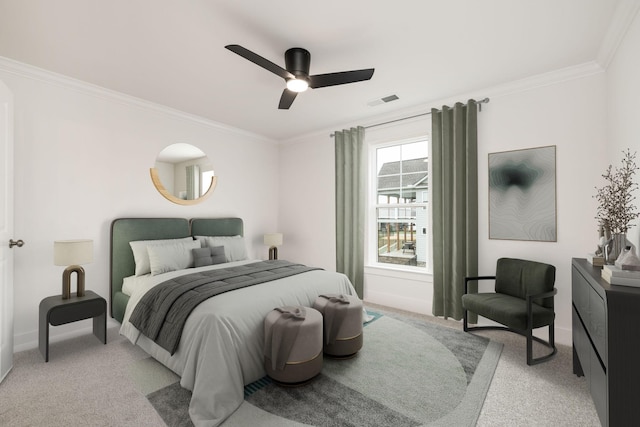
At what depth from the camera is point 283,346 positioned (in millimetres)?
2197

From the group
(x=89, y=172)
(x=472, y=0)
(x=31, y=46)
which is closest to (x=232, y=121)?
(x=89, y=172)

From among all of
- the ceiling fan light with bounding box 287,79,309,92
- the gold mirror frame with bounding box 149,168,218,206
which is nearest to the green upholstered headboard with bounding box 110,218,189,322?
the gold mirror frame with bounding box 149,168,218,206

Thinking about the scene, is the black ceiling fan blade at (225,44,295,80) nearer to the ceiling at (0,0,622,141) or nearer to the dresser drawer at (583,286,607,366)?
the ceiling at (0,0,622,141)

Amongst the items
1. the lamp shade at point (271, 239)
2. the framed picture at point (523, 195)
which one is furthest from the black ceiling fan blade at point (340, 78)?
the lamp shade at point (271, 239)

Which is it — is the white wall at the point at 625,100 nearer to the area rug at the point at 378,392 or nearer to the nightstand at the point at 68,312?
the area rug at the point at 378,392

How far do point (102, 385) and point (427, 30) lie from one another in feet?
12.4

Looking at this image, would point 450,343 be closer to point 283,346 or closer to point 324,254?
point 283,346

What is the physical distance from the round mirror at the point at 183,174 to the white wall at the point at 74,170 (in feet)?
0.30

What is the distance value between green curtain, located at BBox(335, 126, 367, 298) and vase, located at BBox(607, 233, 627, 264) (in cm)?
280

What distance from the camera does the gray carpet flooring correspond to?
6.25ft

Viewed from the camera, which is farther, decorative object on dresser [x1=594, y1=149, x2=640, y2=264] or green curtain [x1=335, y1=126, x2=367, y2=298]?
green curtain [x1=335, y1=126, x2=367, y2=298]

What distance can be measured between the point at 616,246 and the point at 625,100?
1241 millimetres

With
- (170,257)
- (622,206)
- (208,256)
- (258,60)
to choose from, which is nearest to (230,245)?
(208,256)

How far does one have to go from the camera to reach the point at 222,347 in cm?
206
